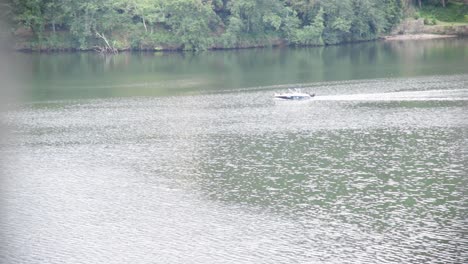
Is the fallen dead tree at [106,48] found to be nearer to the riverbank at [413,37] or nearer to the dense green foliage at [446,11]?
the riverbank at [413,37]

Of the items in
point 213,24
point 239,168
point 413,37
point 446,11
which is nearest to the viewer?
point 239,168

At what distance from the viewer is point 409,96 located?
212ft

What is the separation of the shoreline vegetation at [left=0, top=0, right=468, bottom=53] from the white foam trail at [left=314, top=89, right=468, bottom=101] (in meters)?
43.3

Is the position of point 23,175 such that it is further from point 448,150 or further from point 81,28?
point 81,28

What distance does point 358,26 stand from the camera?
112m

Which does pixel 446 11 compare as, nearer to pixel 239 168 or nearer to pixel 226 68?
pixel 226 68

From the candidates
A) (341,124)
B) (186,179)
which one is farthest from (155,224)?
(341,124)

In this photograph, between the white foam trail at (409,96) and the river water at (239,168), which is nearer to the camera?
the river water at (239,168)

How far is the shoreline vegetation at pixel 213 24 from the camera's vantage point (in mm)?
104312

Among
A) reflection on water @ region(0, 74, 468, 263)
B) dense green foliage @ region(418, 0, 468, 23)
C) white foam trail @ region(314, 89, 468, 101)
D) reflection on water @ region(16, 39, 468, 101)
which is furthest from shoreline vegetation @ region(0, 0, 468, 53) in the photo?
white foam trail @ region(314, 89, 468, 101)

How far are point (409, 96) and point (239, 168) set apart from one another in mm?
28590

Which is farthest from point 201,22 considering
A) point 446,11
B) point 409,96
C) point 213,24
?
point 409,96

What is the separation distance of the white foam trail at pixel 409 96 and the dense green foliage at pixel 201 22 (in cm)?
4334

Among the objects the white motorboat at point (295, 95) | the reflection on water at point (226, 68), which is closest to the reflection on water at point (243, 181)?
the white motorboat at point (295, 95)
